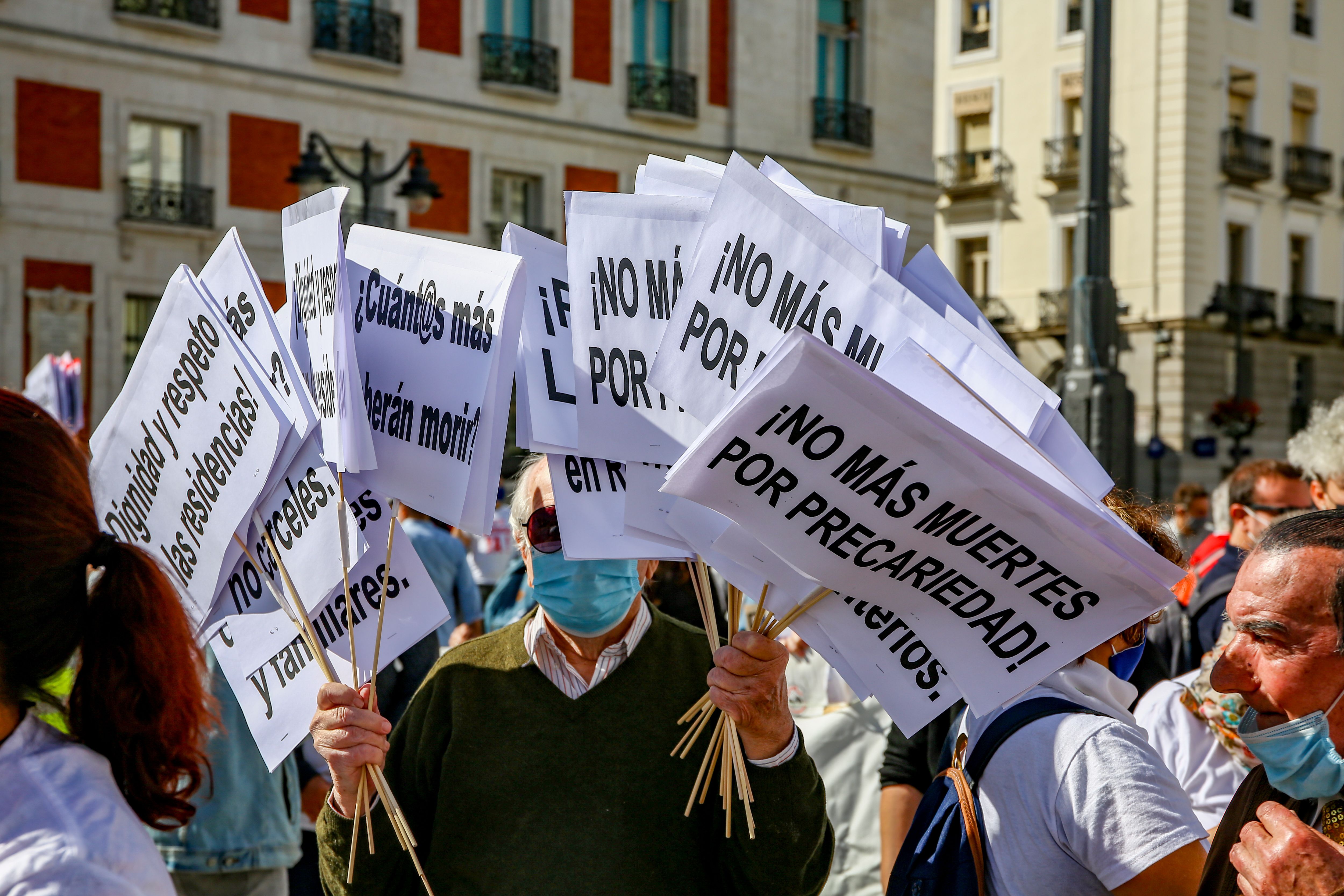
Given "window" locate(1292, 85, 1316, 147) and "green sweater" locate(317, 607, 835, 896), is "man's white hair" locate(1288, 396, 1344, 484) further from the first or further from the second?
"window" locate(1292, 85, 1316, 147)

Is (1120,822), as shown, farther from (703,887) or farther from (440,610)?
(440,610)

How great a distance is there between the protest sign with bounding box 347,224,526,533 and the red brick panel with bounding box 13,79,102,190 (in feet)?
56.9

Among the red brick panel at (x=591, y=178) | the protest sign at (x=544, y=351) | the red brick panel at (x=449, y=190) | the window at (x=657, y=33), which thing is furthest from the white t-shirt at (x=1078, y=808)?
the window at (x=657, y=33)

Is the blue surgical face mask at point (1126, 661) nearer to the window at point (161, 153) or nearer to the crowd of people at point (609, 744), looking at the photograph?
the crowd of people at point (609, 744)

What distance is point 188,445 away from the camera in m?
2.56

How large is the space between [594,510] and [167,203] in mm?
18298

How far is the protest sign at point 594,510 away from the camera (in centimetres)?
232

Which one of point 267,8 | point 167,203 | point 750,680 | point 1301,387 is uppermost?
point 267,8

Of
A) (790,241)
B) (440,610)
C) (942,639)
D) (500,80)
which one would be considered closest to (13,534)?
(440,610)

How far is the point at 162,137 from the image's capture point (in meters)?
19.1

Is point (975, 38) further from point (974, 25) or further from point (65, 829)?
point (65, 829)

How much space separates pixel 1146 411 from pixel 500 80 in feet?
61.8

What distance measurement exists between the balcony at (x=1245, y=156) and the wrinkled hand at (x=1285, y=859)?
1357 inches

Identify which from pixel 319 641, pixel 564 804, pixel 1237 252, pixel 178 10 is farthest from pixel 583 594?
pixel 1237 252
